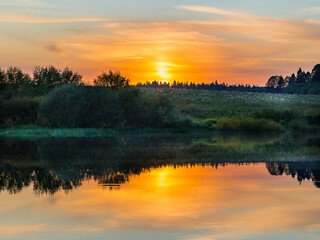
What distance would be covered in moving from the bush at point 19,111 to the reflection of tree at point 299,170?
35.4 metres

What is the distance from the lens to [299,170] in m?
21.5

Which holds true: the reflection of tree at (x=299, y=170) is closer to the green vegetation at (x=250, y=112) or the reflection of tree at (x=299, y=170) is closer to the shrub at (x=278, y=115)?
the green vegetation at (x=250, y=112)

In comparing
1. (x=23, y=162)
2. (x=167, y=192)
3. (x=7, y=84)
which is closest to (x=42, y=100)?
(x=7, y=84)

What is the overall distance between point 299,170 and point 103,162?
28.4 ft

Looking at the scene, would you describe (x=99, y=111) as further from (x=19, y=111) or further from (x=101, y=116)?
(x=19, y=111)

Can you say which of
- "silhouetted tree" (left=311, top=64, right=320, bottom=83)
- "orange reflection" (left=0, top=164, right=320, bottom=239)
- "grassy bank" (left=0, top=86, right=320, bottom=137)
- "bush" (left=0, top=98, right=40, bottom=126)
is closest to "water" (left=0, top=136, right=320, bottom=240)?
"orange reflection" (left=0, top=164, right=320, bottom=239)

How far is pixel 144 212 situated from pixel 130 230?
6.00 ft

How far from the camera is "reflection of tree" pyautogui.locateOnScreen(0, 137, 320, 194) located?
18.2 metres

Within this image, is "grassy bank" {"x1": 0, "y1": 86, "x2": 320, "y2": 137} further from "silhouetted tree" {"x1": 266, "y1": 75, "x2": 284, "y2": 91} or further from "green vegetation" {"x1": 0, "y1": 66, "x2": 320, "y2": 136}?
"silhouetted tree" {"x1": 266, "y1": 75, "x2": 284, "y2": 91}

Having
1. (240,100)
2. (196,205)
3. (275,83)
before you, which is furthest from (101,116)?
(275,83)

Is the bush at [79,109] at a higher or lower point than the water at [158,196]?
higher

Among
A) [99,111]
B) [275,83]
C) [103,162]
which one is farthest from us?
[275,83]

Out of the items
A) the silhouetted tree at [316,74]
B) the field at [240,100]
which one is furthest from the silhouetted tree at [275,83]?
the field at [240,100]

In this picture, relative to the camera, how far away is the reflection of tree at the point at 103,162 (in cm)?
1819
